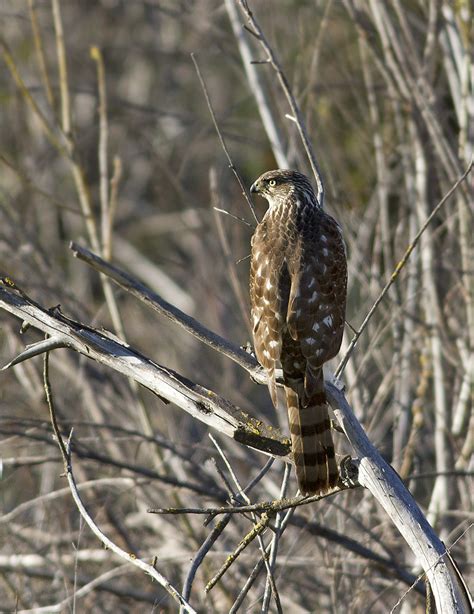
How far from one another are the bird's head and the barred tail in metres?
1.27

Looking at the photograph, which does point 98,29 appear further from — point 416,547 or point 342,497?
point 416,547

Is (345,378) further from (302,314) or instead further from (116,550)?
(116,550)

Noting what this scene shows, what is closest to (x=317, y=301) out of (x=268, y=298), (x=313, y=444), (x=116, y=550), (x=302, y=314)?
(x=302, y=314)

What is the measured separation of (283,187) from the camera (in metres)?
4.61

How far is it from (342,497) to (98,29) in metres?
9.13

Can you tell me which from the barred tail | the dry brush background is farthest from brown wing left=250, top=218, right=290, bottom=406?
the dry brush background

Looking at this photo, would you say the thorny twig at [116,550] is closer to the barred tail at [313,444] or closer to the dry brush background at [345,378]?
the barred tail at [313,444]

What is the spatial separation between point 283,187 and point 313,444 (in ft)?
5.51

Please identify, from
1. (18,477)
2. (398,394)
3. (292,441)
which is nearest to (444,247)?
(398,394)

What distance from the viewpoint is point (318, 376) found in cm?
351

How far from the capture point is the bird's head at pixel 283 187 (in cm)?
450

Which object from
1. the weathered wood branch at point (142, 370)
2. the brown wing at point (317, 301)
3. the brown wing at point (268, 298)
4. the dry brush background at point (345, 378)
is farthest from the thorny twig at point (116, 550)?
the dry brush background at point (345, 378)

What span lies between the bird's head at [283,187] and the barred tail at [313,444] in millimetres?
1273

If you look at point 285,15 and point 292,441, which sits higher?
point 285,15
